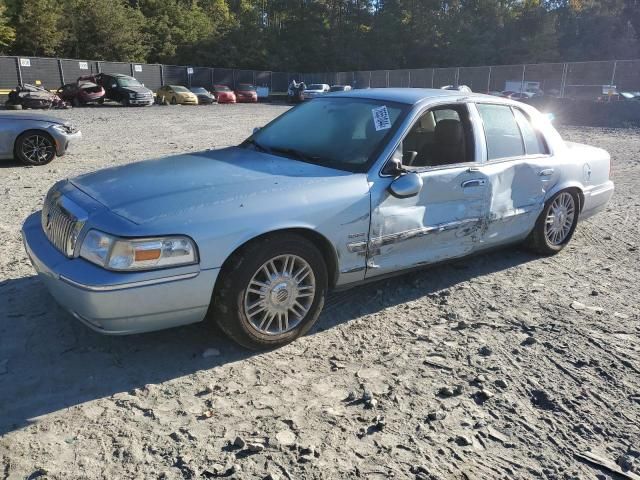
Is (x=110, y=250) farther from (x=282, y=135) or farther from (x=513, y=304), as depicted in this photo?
(x=513, y=304)

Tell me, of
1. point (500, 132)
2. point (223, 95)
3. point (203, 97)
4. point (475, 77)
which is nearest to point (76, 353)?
point (500, 132)

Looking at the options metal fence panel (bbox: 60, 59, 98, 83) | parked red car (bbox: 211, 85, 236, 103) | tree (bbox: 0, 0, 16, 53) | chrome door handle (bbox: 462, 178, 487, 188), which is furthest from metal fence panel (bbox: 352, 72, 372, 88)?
chrome door handle (bbox: 462, 178, 487, 188)

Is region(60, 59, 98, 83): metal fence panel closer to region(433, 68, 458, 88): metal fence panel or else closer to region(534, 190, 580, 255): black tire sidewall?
region(433, 68, 458, 88): metal fence panel

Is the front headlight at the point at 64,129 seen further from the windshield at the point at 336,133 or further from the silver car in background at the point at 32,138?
the windshield at the point at 336,133

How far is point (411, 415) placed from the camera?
9.14ft

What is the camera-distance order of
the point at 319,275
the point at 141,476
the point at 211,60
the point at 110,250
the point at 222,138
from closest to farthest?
the point at 141,476 → the point at 110,250 → the point at 319,275 → the point at 222,138 → the point at 211,60

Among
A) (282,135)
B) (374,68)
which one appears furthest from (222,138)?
(374,68)

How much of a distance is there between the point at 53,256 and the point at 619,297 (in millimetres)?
4188

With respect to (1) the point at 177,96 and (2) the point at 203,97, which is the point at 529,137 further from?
(2) the point at 203,97

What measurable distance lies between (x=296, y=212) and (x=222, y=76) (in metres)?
48.2

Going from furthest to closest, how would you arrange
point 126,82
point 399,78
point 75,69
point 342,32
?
1. point 342,32
2. point 399,78
3. point 75,69
4. point 126,82

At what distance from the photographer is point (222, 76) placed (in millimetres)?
48406

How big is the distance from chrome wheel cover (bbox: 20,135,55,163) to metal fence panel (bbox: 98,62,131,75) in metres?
32.7

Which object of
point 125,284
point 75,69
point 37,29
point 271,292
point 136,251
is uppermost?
point 37,29
